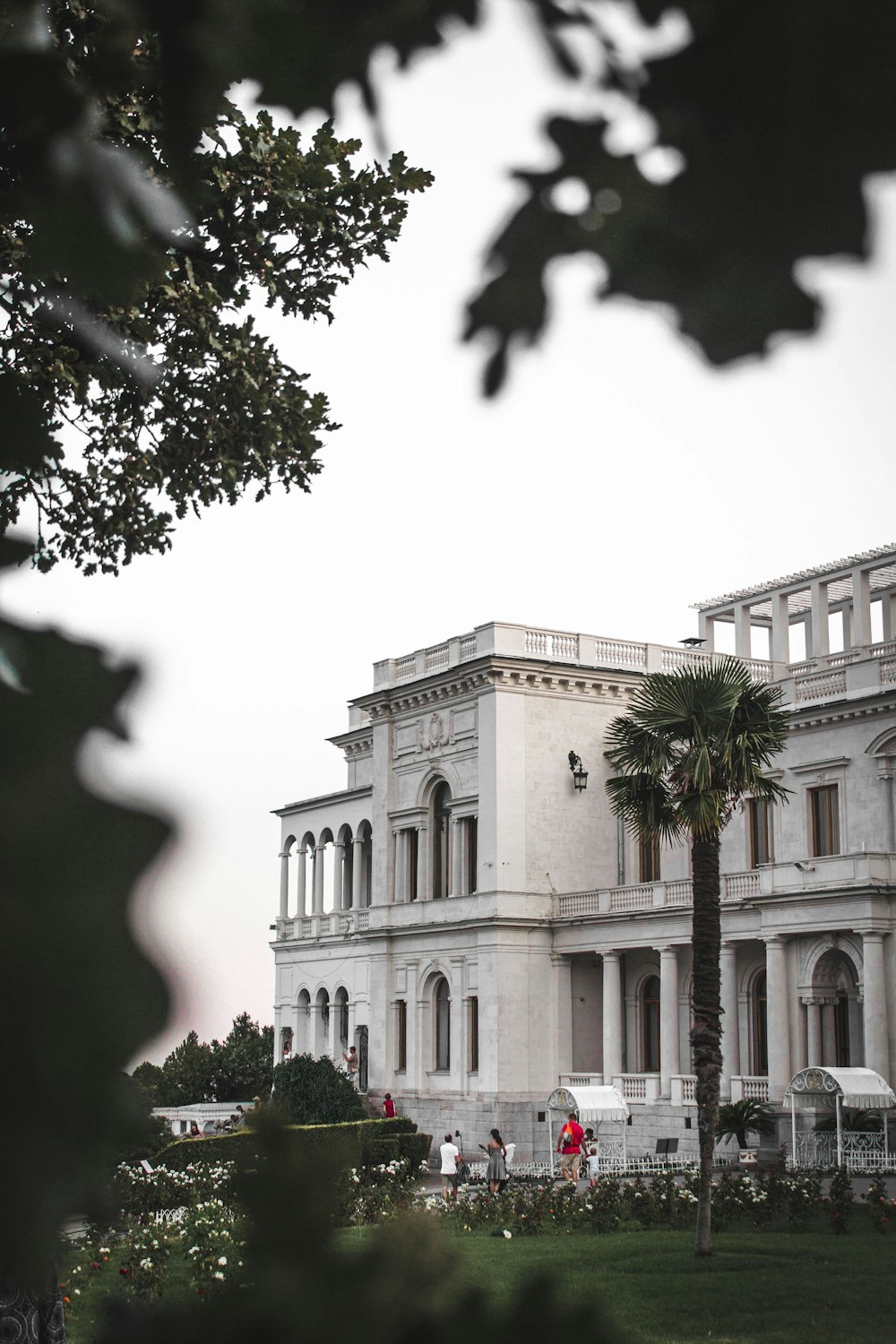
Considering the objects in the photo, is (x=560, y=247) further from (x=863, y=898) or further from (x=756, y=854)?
(x=756, y=854)

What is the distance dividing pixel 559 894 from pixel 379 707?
7767mm

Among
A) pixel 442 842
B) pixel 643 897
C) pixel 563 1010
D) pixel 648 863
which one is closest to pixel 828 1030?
pixel 643 897

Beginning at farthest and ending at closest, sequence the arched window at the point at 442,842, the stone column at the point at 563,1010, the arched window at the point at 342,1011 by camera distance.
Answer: the arched window at the point at 342,1011
the arched window at the point at 442,842
the stone column at the point at 563,1010

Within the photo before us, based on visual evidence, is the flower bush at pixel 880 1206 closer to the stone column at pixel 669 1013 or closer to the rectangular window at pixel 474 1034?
the stone column at pixel 669 1013

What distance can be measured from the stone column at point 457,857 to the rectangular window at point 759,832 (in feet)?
23.8

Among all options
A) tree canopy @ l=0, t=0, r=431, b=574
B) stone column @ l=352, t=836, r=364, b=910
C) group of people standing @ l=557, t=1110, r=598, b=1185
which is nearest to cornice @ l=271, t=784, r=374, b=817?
stone column @ l=352, t=836, r=364, b=910

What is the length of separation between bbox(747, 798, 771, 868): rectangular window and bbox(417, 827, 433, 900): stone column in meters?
8.51

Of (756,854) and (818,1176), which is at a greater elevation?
(756,854)

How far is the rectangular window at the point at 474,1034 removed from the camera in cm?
3653

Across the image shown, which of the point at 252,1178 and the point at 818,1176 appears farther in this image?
the point at 818,1176

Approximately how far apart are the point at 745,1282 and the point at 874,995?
14.5 meters

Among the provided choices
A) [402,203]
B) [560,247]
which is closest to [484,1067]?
[402,203]

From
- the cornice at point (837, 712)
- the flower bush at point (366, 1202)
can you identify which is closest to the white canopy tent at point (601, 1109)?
the cornice at point (837, 712)

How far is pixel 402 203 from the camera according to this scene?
940 centimetres
